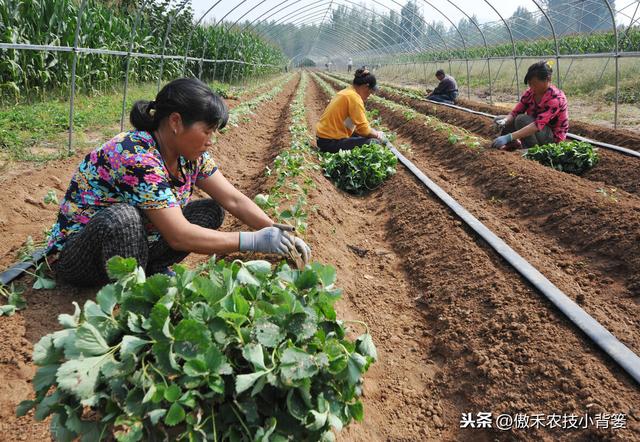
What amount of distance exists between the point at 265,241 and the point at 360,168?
3585 millimetres

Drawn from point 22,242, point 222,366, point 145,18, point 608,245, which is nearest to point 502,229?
point 608,245

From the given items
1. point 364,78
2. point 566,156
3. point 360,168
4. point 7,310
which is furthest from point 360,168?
point 7,310

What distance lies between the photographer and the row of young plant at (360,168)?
19.4ft

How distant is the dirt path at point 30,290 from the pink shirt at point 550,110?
373 centimetres

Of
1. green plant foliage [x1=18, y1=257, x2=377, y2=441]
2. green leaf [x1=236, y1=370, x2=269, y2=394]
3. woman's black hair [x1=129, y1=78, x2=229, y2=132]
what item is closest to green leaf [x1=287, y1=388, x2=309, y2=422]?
green plant foliage [x1=18, y1=257, x2=377, y2=441]

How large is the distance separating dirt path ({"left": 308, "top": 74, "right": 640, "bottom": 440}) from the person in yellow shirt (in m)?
2.74

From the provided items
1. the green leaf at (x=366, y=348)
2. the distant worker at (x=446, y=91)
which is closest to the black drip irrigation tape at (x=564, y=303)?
the green leaf at (x=366, y=348)

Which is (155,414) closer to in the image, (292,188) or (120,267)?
(120,267)

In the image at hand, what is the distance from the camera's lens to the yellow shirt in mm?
6215

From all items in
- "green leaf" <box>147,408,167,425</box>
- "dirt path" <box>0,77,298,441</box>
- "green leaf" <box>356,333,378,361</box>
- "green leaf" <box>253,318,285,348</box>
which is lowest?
"dirt path" <box>0,77,298,441</box>

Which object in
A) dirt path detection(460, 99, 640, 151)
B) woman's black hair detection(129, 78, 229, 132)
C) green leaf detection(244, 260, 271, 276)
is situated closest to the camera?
green leaf detection(244, 260, 271, 276)

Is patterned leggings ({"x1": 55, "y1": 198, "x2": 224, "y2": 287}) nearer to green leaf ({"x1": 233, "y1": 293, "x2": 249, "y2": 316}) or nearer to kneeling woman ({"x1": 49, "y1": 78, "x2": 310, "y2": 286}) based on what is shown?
kneeling woman ({"x1": 49, "y1": 78, "x2": 310, "y2": 286})

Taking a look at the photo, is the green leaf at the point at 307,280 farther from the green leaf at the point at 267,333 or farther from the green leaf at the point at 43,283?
the green leaf at the point at 43,283

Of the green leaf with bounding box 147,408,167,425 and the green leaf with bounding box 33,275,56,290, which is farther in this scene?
the green leaf with bounding box 33,275,56,290
